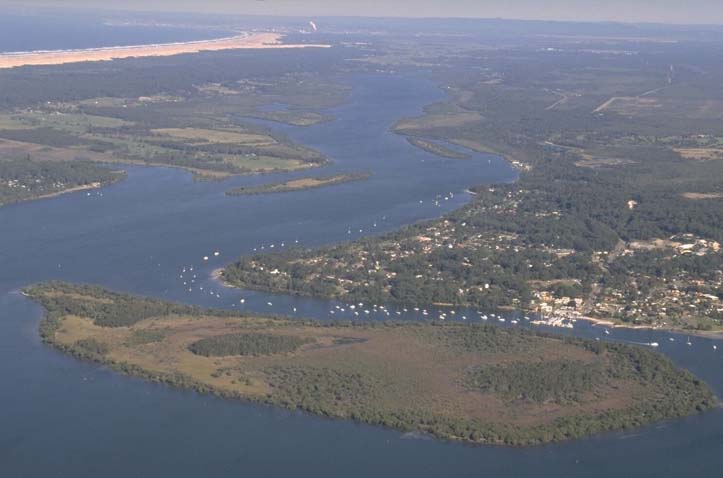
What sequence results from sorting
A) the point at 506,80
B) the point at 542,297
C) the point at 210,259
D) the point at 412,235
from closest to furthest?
the point at 542,297 < the point at 210,259 < the point at 412,235 < the point at 506,80

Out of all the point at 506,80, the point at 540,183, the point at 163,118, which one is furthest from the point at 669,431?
the point at 506,80

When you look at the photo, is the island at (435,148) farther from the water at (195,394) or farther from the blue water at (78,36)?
the blue water at (78,36)

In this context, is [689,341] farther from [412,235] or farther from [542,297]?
[412,235]

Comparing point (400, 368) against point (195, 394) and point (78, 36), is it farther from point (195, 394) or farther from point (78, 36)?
point (78, 36)

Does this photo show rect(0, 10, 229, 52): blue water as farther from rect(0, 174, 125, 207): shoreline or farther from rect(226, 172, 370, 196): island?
rect(226, 172, 370, 196): island

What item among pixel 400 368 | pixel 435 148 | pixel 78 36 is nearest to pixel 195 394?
pixel 400 368

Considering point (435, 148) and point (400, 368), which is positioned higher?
point (400, 368)

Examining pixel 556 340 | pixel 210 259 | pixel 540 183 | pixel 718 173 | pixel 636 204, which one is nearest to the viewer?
pixel 556 340
